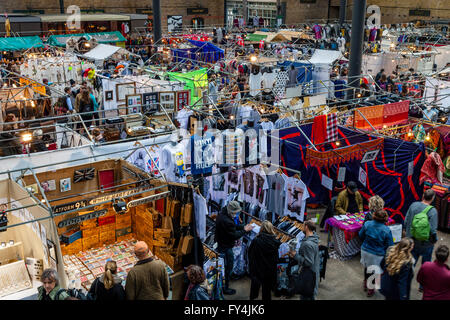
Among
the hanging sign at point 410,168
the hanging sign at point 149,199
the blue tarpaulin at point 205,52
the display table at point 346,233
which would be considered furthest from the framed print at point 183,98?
the blue tarpaulin at point 205,52

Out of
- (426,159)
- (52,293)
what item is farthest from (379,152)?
(52,293)

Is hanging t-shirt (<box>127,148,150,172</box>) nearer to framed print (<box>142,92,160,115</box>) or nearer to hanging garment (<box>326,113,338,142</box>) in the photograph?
hanging garment (<box>326,113,338,142</box>)

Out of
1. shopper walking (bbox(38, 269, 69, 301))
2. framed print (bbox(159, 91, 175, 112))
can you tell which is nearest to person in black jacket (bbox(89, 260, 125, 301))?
shopper walking (bbox(38, 269, 69, 301))

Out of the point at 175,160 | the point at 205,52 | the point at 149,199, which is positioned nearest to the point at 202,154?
the point at 175,160

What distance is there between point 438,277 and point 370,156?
11.5ft

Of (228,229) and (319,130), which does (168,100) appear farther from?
(228,229)

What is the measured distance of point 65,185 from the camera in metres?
6.48

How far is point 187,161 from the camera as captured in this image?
7.20m

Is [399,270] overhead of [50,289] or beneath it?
beneath

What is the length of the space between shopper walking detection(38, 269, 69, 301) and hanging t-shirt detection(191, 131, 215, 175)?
122 inches

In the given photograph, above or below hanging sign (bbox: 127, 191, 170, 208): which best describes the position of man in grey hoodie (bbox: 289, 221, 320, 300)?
below

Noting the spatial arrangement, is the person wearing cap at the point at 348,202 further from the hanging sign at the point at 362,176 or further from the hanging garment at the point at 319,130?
the hanging garment at the point at 319,130

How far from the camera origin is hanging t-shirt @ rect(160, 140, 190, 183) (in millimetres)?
7094

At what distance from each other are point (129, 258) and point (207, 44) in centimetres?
1387
